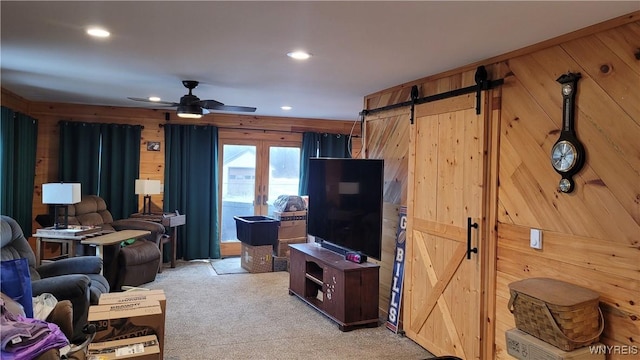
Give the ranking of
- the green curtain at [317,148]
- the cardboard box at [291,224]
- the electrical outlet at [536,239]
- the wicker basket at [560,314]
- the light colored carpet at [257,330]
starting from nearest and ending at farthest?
1. the wicker basket at [560,314]
2. the electrical outlet at [536,239]
3. the light colored carpet at [257,330]
4. the cardboard box at [291,224]
5. the green curtain at [317,148]

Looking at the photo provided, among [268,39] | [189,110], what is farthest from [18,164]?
[268,39]

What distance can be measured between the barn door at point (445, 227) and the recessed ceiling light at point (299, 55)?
1161mm

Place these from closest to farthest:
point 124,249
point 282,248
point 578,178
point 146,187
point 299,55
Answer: point 578,178 < point 299,55 < point 124,249 < point 146,187 < point 282,248

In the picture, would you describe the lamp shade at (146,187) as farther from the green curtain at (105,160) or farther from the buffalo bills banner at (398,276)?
the buffalo bills banner at (398,276)

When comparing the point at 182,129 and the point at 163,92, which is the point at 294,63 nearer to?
the point at 163,92

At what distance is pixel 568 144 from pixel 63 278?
354cm

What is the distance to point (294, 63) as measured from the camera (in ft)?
11.4

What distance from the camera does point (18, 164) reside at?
17.4ft

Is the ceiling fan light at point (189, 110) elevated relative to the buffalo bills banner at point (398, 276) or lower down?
elevated

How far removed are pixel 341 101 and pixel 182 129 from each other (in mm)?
2713

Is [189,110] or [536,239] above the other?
[189,110]

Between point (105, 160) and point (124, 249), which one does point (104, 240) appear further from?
point (105, 160)

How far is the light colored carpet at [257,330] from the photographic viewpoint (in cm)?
355

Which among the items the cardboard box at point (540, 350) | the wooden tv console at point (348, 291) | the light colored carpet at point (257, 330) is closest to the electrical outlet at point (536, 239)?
the cardboard box at point (540, 350)
